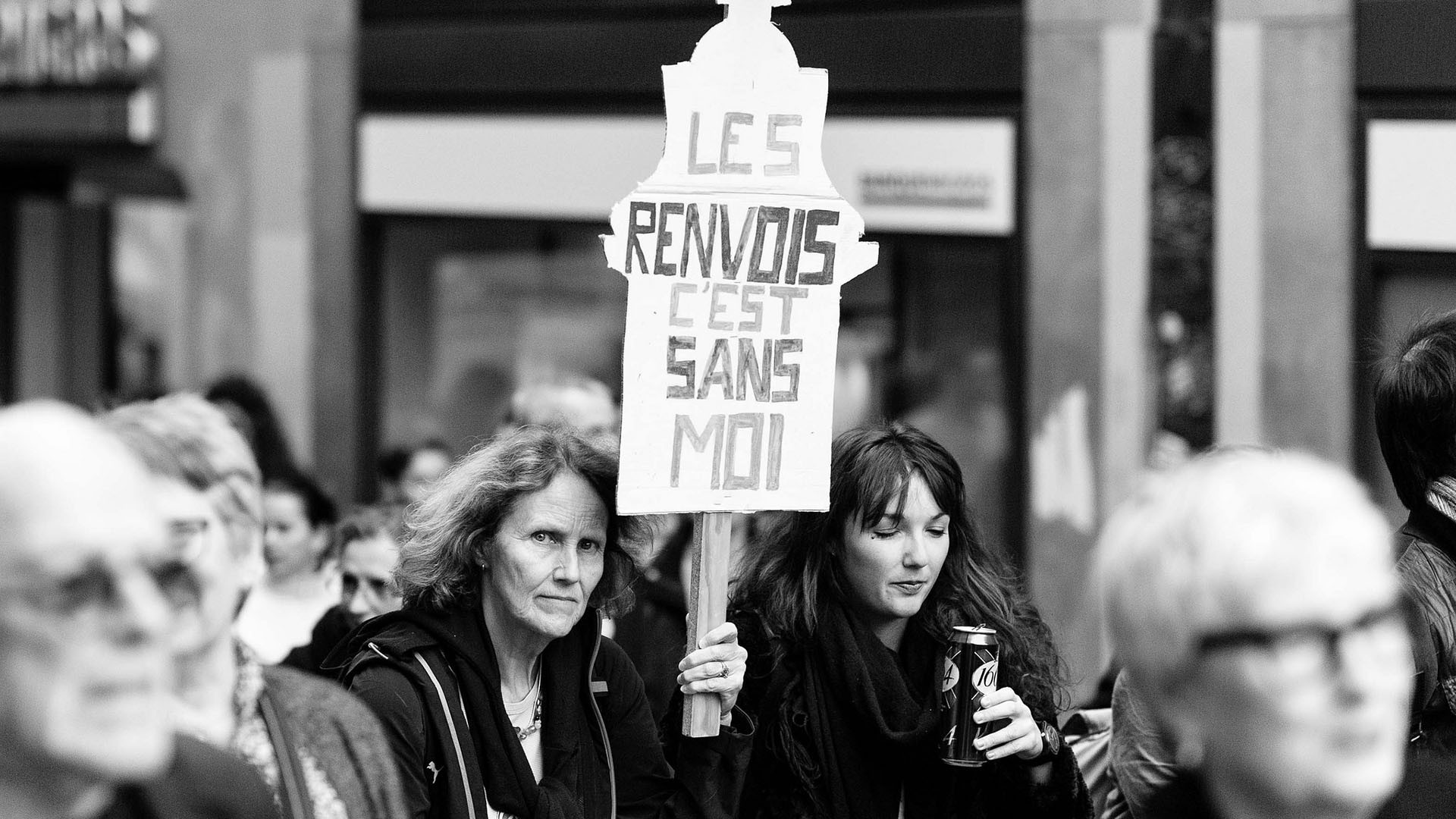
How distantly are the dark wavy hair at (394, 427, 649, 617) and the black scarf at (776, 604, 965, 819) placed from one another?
0.49m

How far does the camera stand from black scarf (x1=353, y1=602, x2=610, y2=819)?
3648 mm

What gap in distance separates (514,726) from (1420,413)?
6.16 ft

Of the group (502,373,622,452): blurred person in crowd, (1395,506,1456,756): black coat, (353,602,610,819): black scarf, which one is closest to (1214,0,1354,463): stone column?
(502,373,622,452): blurred person in crowd

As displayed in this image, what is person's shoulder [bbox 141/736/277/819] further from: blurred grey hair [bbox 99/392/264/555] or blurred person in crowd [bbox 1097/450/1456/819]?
blurred person in crowd [bbox 1097/450/1456/819]

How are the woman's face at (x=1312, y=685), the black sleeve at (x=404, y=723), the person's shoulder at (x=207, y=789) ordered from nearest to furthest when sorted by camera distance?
1. the woman's face at (x=1312, y=685)
2. the person's shoulder at (x=207, y=789)
3. the black sleeve at (x=404, y=723)

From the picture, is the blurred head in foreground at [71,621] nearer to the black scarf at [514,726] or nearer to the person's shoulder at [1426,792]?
the black scarf at [514,726]

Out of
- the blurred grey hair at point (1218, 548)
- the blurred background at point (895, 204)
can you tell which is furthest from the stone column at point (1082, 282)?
the blurred grey hair at point (1218, 548)

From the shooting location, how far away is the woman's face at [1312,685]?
6.42ft

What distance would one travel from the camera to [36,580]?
1971 millimetres

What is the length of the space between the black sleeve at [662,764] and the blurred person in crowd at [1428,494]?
51.1 inches

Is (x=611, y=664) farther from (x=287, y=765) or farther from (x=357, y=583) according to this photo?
(x=287, y=765)

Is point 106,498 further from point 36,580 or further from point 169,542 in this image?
point 169,542

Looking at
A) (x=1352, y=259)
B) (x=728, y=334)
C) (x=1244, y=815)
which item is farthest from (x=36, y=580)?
(x=1352, y=259)

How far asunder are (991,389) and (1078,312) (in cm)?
64
